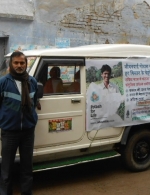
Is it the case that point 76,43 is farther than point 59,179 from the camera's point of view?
Yes

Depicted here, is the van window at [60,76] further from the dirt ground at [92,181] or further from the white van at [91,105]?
the dirt ground at [92,181]

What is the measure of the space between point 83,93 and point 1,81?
1.43 m

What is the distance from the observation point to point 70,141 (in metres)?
4.69

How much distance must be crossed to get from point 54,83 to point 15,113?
108cm

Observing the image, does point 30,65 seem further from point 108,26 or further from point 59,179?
point 108,26

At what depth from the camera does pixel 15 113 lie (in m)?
3.75

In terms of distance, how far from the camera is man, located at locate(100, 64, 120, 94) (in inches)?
194

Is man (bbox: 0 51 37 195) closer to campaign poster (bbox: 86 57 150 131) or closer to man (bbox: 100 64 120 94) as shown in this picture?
campaign poster (bbox: 86 57 150 131)

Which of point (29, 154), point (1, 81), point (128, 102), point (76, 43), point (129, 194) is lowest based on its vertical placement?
point (129, 194)

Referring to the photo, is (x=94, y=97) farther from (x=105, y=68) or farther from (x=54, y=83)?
(x=54, y=83)

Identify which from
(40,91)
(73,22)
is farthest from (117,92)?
(73,22)

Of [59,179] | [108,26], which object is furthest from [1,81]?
[108,26]

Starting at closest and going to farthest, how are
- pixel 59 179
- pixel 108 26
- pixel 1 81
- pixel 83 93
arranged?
1. pixel 1 81
2. pixel 83 93
3. pixel 59 179
4. pixel 108 26

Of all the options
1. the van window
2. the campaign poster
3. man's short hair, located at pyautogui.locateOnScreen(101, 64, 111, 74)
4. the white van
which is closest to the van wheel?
Result: the white van
